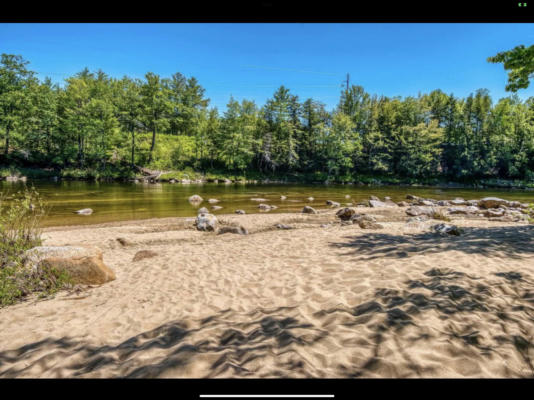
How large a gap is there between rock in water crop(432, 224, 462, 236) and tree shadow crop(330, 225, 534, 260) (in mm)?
226

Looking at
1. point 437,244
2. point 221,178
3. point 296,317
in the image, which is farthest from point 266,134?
point 296,317

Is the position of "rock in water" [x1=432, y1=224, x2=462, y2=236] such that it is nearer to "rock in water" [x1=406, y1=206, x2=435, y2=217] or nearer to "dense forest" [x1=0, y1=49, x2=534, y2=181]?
"rock in water" [x1=406, y1=206, x2=435, y2=217]

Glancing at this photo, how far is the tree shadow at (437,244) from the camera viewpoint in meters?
6.08

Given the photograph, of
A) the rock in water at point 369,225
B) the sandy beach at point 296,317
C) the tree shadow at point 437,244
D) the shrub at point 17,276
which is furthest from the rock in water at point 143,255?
the rock in water at point 369,225

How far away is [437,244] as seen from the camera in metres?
6.84

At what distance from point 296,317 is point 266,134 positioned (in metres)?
48.7

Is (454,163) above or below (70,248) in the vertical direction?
above

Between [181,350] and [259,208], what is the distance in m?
14.2

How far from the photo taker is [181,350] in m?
2.84

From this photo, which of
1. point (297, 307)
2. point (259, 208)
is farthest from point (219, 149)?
point (297, 307)

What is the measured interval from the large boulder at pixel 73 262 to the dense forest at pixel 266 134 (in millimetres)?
41912

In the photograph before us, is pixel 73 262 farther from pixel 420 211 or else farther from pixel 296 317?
pixel 420 211
